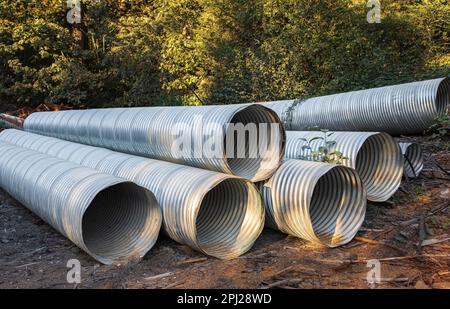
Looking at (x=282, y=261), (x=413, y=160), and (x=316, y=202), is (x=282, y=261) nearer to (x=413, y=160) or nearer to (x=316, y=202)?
(x=316, y=202)

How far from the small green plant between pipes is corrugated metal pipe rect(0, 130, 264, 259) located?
42.6 inches

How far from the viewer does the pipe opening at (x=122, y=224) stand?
4238 mm

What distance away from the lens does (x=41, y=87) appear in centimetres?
1552

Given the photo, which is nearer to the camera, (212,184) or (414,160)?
(212,184)

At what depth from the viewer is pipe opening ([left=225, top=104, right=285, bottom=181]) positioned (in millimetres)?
4529

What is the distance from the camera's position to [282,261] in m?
3.94

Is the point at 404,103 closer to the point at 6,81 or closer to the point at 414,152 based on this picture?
the point at 414,152

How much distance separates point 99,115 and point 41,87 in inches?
377

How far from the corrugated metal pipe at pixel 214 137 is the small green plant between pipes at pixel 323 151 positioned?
25.0 inches

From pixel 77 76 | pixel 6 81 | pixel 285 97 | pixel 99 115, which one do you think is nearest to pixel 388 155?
pixel 99 115

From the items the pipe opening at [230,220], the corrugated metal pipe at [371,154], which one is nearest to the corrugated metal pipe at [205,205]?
the pipe opening at [230,220]

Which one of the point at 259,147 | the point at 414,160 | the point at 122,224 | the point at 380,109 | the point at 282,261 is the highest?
the point at 380,109

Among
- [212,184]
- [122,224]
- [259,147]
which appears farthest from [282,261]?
[122,224]

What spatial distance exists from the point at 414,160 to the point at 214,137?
3.09 metres
